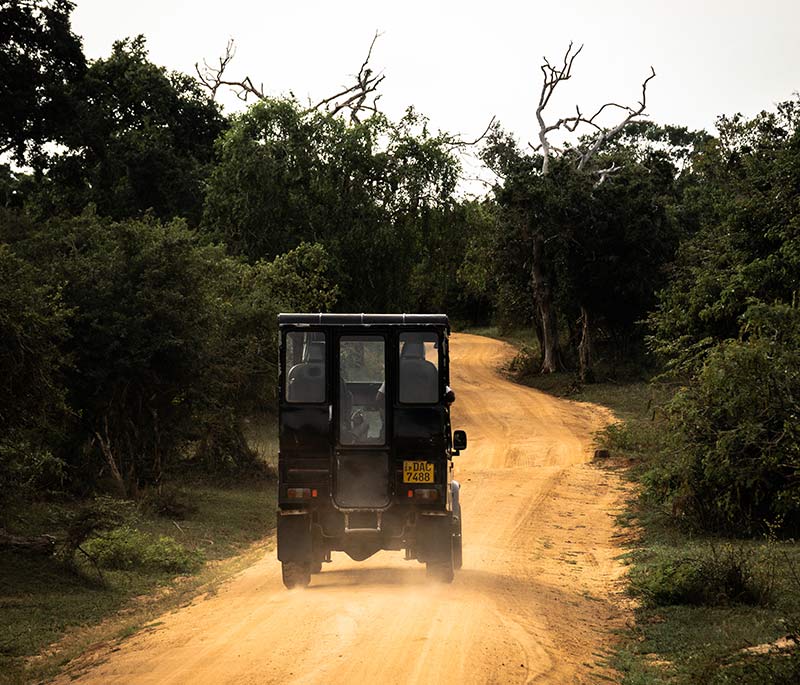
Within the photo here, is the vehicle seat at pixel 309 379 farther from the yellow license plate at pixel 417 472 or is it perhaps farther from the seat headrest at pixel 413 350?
the yellow license plate at pixel 417 472

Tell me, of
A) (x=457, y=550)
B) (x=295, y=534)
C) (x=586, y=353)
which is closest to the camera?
(x=295, y=534)

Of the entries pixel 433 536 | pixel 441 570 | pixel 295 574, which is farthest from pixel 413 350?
pixel 295 574

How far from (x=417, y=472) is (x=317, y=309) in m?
22.5

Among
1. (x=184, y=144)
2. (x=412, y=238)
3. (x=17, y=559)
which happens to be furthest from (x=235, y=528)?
(x=184, y=144)

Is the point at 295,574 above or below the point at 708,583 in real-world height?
above

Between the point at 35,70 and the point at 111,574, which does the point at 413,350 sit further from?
the point at 35,70

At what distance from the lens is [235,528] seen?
2116 cm

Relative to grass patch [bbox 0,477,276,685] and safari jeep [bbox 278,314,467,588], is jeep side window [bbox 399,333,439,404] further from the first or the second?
grass patch [bbox 0,477,276,685]

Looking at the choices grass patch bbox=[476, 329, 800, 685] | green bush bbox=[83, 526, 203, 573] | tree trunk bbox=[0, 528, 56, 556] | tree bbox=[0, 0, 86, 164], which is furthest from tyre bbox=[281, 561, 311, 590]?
tree bbox=[0, 0, 86, 164]

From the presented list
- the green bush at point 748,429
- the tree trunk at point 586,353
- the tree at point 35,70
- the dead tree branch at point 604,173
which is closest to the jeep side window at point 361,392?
the green bush at point 748,429

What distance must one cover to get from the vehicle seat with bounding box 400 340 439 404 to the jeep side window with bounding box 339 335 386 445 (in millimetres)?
285

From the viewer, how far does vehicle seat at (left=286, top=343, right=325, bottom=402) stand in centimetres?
1271

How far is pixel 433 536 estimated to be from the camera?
1292 centimetres

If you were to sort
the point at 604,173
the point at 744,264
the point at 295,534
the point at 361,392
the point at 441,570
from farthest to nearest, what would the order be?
the point at 604,173, the point at 744,264, the point at 441,570, the point at 361,392, the point at 295,534
